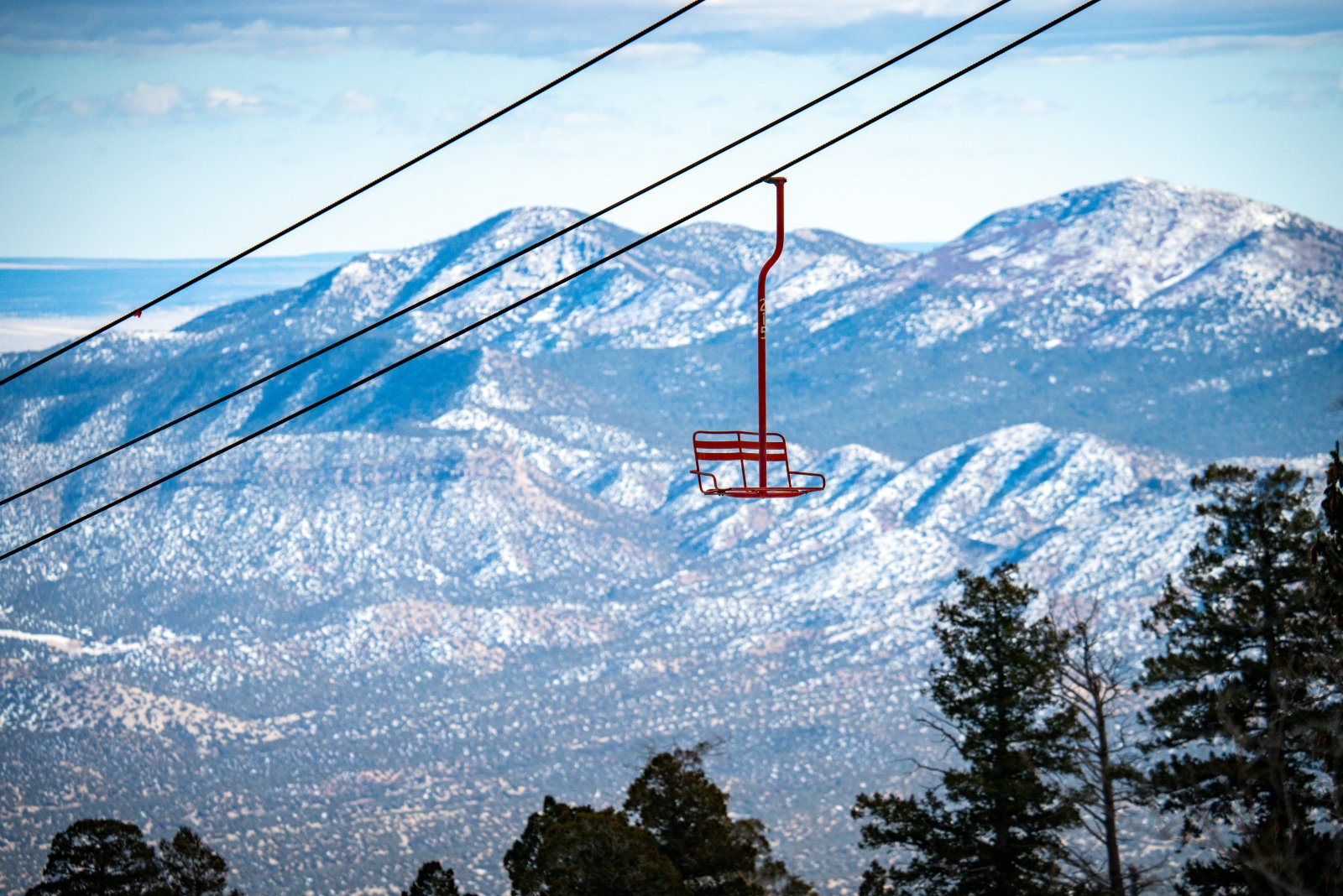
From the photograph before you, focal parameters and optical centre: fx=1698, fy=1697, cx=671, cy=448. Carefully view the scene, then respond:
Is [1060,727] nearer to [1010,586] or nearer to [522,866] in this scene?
[1010,586]

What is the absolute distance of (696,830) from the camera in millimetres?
43844

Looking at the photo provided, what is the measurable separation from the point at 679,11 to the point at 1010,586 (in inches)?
1035

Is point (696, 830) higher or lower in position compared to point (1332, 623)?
lower

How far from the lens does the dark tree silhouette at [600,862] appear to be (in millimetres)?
39969

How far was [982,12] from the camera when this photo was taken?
1673 cm

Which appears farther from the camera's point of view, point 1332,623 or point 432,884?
point 432,884

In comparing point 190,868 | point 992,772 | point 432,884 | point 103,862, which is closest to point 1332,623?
point 992,772

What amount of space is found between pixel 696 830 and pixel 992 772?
8.41 meters

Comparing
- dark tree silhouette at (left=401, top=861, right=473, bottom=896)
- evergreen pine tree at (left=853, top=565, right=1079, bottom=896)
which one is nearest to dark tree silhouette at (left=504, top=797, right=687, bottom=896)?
dark tree silhouette at (left=401, top=861, right=473, bottom=896)

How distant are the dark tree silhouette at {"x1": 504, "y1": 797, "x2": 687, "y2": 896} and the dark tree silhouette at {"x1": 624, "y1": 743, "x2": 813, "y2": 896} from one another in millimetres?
1071

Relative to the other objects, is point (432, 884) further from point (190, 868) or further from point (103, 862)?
point (103, 862)

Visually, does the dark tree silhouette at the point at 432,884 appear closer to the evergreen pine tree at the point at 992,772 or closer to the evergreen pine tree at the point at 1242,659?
the evergreen pine tree at the point at 992,772

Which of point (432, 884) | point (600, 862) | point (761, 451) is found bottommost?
point (432, 884)

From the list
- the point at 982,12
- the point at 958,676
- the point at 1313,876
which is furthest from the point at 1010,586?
the point at 982,12
